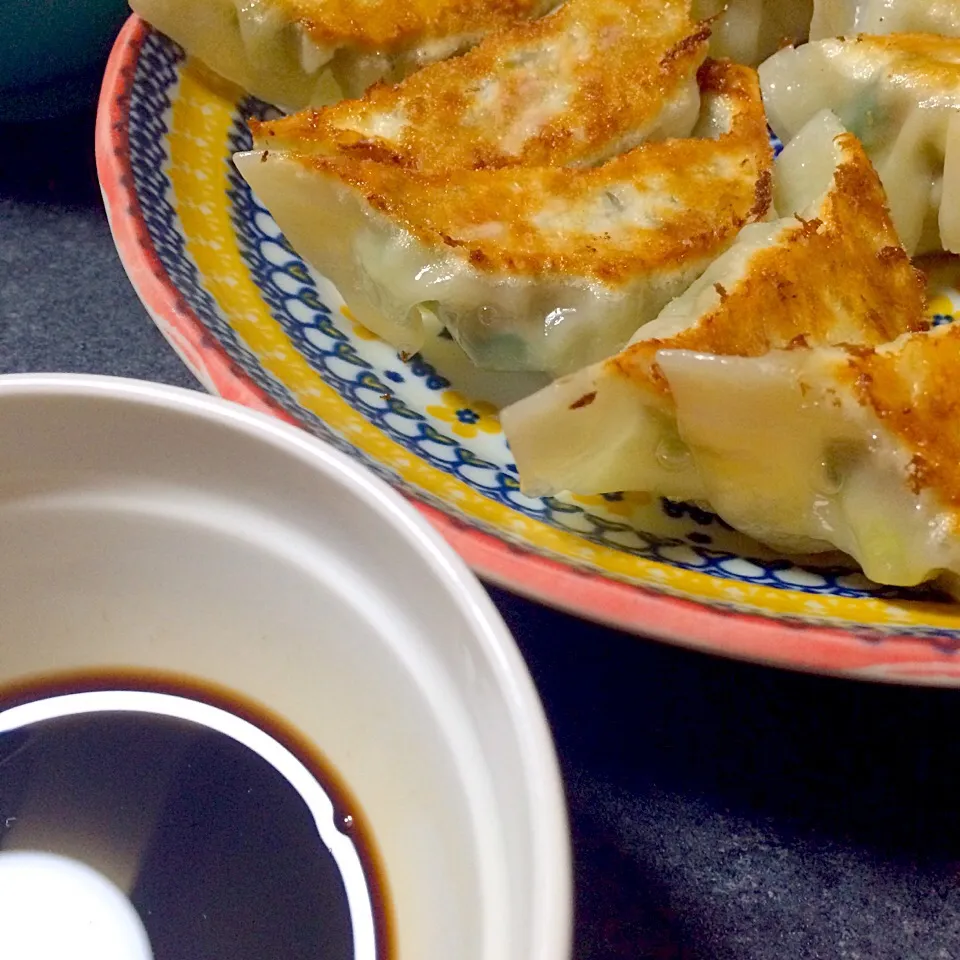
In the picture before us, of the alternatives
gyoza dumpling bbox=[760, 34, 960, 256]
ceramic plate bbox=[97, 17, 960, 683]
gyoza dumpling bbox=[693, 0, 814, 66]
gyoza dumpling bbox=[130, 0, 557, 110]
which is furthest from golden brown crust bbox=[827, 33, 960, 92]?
gyoza dumpling bbox=[130, 0, 557, 110]

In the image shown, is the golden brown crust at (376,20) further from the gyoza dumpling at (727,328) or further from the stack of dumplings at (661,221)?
the gyoza dumpling at (727,328)

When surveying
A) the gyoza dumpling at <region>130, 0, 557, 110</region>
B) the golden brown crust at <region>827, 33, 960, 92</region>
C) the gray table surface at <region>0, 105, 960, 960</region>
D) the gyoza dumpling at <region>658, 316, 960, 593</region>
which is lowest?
the gray table surface at <region>0, 105, 960, 960</region>

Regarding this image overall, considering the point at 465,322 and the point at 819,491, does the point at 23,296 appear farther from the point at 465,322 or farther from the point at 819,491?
the point at 819,491

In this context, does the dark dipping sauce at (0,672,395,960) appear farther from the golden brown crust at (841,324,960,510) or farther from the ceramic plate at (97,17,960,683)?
the golden brown crust at (841,324,960,510)

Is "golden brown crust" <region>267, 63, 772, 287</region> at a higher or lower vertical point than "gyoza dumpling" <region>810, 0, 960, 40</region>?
lower

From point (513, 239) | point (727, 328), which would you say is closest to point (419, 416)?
point (513, 239)

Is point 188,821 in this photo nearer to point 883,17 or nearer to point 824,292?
point 824,292
